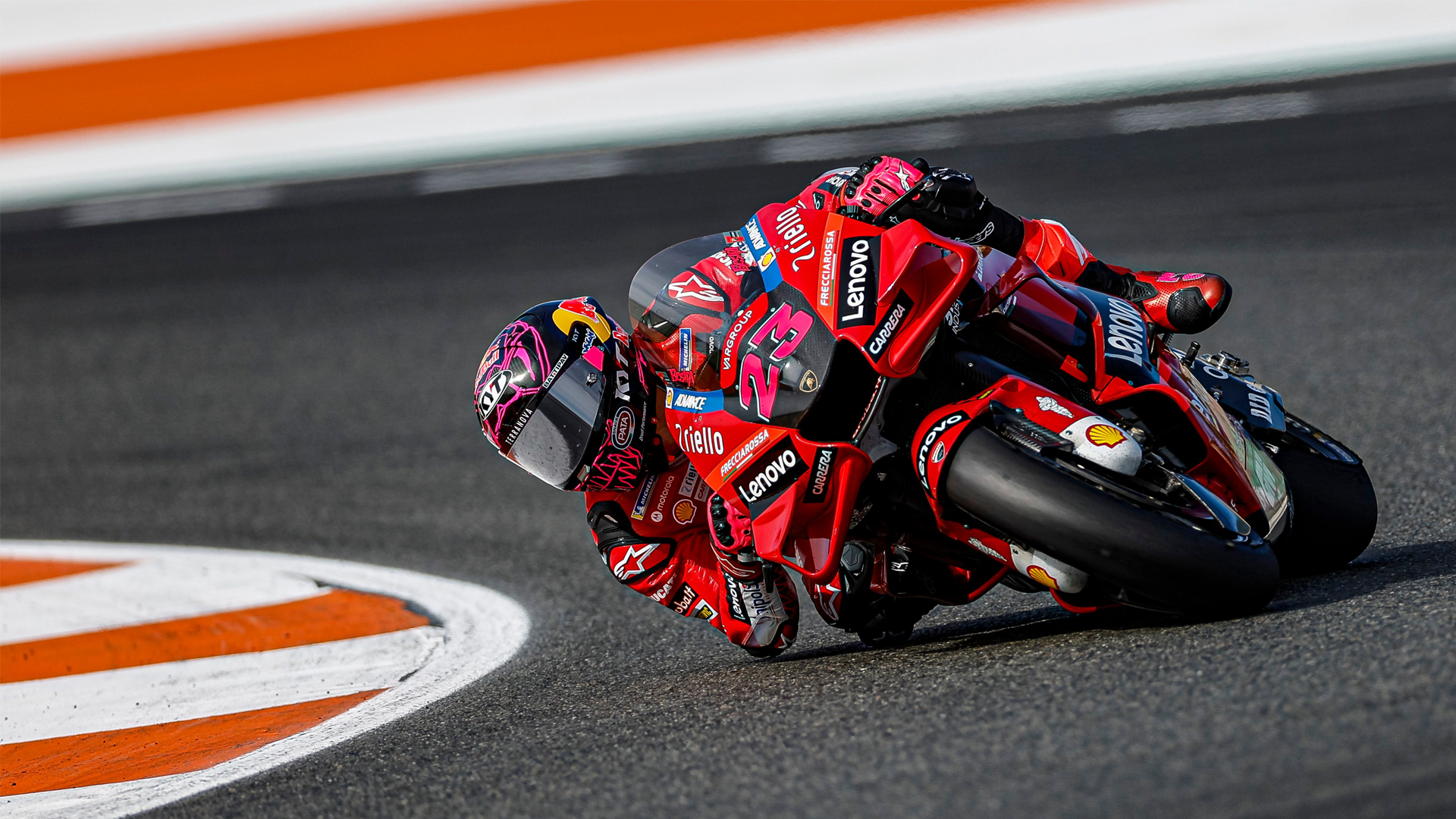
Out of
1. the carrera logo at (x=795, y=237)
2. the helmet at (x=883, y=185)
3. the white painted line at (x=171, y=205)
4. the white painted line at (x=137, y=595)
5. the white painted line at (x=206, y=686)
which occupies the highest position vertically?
the white painted line at (x=171, y=205)

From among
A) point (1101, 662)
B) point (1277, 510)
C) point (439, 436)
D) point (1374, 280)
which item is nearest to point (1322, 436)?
point (1277, 510)

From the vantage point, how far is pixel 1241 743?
2721 mm

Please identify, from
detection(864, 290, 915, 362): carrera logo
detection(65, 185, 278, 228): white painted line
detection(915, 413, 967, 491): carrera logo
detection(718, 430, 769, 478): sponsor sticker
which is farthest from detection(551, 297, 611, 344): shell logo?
detection(65, 185, 278, 228): white painted line

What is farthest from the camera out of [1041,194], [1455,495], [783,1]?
[783,1]

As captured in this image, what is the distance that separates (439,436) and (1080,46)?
813cm

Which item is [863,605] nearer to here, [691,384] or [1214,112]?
[691,384]

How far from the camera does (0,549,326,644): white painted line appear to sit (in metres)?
6.10

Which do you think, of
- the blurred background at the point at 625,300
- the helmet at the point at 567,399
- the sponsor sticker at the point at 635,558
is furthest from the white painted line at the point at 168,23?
the sponsor sticker at the point at 635,558

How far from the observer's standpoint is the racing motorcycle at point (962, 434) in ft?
10.8

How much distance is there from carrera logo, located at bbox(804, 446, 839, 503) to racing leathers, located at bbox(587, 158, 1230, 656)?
271mm

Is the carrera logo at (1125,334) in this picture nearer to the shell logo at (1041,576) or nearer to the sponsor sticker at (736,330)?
the shell logo at (1041,576)

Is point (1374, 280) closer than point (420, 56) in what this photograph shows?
Yes

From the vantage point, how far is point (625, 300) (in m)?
10.8

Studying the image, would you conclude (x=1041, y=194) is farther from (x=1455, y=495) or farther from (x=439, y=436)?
(x=1455, y=495)
